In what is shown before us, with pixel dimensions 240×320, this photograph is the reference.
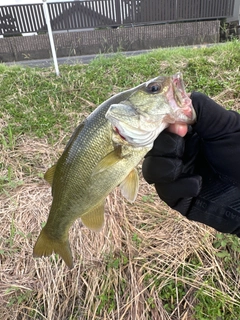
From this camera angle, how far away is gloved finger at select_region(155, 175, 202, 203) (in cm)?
169

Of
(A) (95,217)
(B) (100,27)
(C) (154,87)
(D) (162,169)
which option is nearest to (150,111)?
(C) (154,87)

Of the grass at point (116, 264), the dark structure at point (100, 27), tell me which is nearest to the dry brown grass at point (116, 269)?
the grass at point (116, 264)

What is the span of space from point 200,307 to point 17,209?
1.98 meters

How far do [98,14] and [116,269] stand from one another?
27.2ft

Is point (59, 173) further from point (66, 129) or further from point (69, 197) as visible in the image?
point (66, 129)

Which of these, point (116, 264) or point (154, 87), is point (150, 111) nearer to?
point (154, 87)

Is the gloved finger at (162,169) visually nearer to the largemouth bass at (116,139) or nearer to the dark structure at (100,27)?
the largemouth bass at (116,139)

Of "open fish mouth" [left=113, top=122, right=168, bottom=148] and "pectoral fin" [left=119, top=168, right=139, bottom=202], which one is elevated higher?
"open fish mouth" [left=113, top=122, right=168, bottom=148]

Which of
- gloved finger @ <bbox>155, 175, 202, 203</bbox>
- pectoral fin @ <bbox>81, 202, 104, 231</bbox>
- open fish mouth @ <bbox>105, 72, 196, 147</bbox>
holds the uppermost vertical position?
open fish mouth @ <bbox>105, 72, 196, 147</bbox>

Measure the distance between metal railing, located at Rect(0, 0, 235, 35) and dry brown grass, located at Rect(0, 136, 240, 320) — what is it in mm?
7207

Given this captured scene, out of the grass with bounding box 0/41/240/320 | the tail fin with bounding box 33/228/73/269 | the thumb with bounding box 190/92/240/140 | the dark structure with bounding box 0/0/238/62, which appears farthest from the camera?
the dark structure with bounding box 0/0/238/62

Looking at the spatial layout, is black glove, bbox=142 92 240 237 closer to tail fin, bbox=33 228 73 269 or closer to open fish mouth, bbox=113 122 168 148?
open fish mouth, bbox=113 122 168 148

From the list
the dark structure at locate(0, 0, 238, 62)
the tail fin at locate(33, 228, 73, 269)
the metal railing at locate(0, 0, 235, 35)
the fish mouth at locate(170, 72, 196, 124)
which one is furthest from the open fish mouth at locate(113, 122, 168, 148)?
the metal railing at locate(0, 0, 235, 35)

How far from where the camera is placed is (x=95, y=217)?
1720mm
